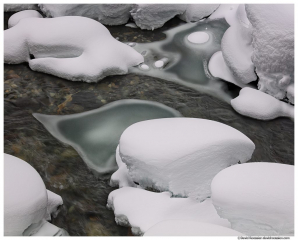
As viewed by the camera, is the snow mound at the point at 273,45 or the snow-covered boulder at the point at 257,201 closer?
the snow-covered boulder at the point at 257,201

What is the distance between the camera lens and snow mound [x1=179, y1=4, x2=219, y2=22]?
540cm

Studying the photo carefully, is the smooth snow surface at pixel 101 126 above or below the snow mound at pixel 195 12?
below

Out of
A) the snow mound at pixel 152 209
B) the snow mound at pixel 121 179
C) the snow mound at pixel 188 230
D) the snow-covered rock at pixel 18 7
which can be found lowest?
the snow mound at pixel 121 179

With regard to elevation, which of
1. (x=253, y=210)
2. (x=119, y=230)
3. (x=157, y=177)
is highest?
(x=253, y=210)

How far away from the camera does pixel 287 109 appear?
397 centimetres

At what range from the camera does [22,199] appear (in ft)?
8.21

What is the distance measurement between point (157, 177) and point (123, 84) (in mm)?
1726

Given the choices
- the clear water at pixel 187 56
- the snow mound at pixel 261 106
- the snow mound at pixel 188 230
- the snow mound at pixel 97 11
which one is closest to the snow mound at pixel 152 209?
the snow mound at pixel 188 230

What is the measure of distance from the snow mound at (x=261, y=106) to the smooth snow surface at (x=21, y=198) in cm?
220

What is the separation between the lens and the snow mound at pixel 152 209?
279 cm

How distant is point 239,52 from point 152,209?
2.22 m

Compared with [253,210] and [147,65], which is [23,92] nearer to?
[147,65]

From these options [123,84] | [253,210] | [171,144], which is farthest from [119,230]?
[123,84]

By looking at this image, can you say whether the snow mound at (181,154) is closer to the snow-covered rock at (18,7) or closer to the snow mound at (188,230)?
the snow mound at (188,230)
